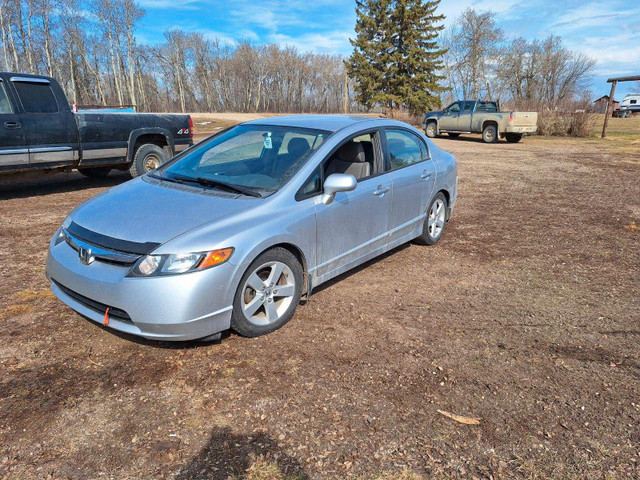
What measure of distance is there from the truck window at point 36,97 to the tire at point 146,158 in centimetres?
163

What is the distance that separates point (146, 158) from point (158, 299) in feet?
23.1

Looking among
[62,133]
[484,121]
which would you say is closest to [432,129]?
[484,121]

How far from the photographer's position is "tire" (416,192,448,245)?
5591 millimetres

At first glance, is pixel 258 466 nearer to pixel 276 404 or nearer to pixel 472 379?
pixel 276 404

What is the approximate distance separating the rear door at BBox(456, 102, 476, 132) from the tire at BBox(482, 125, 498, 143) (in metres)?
0.87

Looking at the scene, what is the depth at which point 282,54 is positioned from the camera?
238 feet

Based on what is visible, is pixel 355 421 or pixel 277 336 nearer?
pixel 355 421

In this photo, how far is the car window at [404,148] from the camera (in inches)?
191

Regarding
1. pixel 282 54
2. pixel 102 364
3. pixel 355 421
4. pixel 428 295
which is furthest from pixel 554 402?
pixel 282 54

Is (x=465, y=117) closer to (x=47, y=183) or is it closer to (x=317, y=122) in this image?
(x=47, y=183)

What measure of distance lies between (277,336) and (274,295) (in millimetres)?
315

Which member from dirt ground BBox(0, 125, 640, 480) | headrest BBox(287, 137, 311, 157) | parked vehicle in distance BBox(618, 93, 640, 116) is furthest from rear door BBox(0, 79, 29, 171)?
parked vehicle in distance BBox(618, 93, 640, 116)

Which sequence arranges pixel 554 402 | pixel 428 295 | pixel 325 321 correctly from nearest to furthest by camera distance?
pixel 554 402, pixel 325 321, pixel 428 295

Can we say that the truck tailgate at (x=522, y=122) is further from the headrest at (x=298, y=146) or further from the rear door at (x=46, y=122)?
the headrest at (x=298, y=146)
